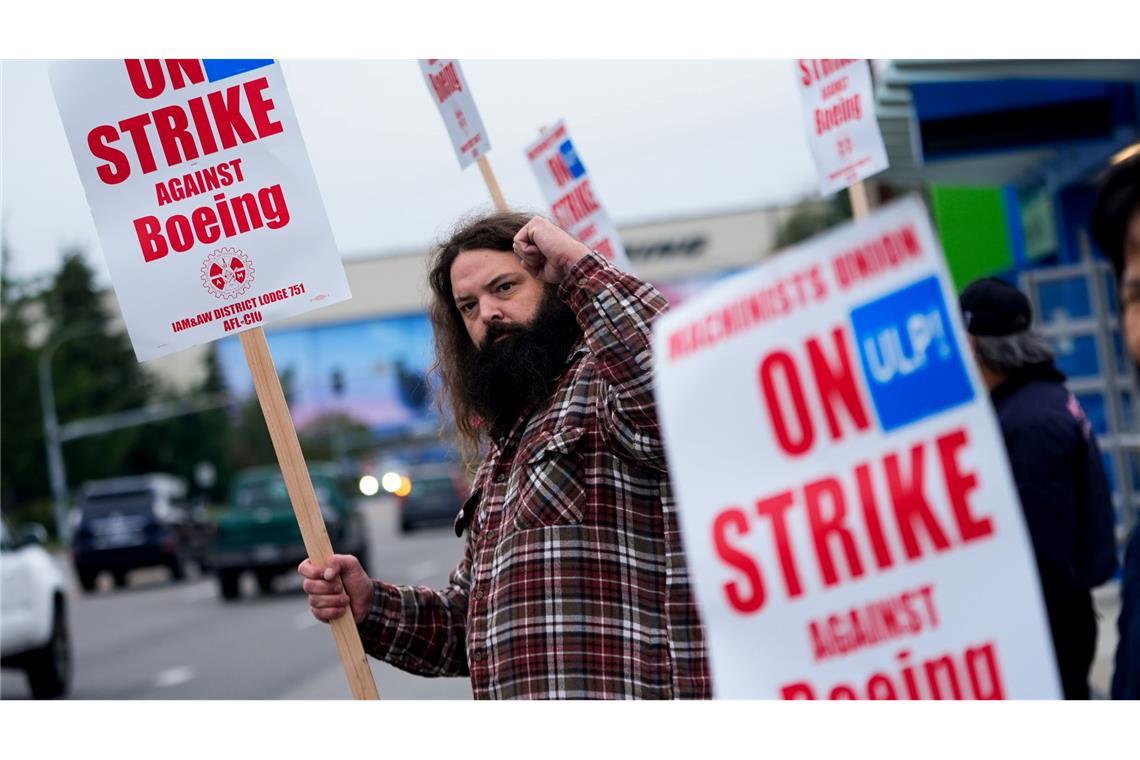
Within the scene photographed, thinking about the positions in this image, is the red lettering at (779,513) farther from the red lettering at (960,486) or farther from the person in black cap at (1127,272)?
the person in black cap at (1127,272)

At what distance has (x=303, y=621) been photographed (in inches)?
634

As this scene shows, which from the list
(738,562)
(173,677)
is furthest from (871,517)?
(173,677)

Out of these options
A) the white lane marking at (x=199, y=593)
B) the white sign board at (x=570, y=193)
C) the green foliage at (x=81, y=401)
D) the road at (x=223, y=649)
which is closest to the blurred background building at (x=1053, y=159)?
the road at (x=223, y=649)

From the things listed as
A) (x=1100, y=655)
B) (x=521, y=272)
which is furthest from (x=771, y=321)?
(x=1100, y=655)

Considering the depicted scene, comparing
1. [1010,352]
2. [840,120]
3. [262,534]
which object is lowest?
[262,534]

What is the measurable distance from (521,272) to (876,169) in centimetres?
221

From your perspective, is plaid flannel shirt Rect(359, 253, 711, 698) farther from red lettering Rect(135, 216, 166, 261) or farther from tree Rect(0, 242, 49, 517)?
tree Rect(0, 242, 49, 517)

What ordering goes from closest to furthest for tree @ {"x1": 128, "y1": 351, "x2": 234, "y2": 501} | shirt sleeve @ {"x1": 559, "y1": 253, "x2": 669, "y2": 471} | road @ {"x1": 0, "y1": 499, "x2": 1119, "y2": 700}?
shirt sleeve @ {"x1": 559, "y1": 253, "x2": 669, "y2": 471}
road @ {"x1": 0, "y1": 499, "x2": 1119, "y2": 700}
tree @ {"x1": 128, "y1": 351, "x2": 234, "y2": 501}

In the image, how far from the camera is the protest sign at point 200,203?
10.1 feet

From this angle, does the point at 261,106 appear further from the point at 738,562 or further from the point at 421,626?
the point at 738,562

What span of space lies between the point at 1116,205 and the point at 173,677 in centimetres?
1104

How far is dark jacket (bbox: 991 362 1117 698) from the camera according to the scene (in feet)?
13.1

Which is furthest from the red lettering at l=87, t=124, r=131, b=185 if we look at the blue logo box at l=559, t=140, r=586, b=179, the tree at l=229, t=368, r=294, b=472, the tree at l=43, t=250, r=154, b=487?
the tree at l=229, t=368, r=294, b=472

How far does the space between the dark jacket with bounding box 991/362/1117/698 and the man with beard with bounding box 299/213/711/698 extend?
1715mm
